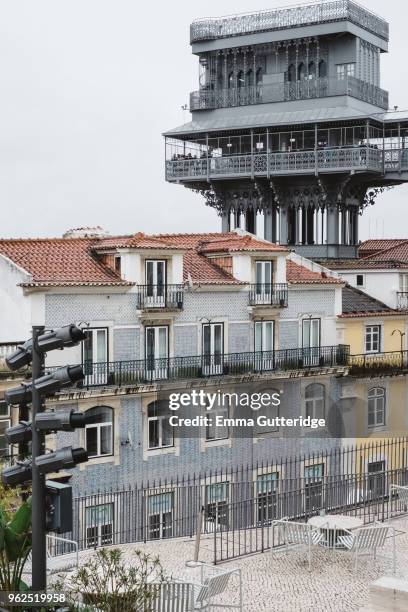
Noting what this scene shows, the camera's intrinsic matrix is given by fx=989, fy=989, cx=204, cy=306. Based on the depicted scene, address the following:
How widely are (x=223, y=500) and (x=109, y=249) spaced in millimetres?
9872

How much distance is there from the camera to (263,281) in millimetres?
38906

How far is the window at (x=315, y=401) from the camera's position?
1582 inches

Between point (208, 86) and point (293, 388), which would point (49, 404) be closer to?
point (293, 388)

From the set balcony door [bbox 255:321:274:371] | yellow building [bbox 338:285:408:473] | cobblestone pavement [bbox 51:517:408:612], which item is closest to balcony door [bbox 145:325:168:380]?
balcony door [bbox 255:321:274:371]

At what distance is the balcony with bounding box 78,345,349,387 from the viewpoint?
33906 millimetres

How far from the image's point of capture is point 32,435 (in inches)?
523

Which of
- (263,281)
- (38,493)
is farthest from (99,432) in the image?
(38,493)

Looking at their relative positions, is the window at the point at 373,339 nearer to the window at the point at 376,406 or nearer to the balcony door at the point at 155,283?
the window at the point at 376,406

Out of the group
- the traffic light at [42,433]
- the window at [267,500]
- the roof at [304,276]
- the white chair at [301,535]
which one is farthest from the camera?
the roof at [304,276]

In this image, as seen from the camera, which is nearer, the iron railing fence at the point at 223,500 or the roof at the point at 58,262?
the iron railing fence at the point at 223,500

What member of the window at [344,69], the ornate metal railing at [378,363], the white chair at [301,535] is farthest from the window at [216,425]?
the window at [344,69]

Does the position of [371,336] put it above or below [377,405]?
above

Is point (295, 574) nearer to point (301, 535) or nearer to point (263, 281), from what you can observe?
point (301, 535)

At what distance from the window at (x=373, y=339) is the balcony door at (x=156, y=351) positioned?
1040 cm
